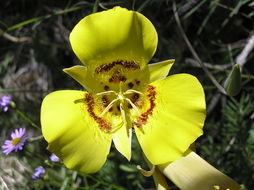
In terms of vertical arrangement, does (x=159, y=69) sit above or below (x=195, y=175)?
above

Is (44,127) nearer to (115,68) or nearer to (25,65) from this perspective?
(115,68)

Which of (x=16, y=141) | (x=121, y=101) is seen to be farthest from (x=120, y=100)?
(x=16, y=141)

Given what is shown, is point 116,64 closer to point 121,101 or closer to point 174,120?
point 121,101

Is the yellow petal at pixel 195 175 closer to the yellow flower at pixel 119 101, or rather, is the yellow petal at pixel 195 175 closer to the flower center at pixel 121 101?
the yellow flower at pixel 119 101

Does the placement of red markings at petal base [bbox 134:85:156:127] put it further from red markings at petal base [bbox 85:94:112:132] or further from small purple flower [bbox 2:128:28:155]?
small purple flower [bbox 2:128:28:155]

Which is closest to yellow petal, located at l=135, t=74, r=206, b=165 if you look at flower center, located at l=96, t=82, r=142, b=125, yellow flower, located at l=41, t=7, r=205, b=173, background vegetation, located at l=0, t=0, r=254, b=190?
yellow flower, located at l=41, t=7, r=205, b=173

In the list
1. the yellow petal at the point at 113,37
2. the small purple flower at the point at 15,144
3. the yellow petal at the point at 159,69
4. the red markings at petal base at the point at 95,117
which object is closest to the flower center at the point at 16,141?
the small purple flower at the point at 15,144

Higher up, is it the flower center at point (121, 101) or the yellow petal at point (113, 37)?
the yellow petal at point (113, 37)

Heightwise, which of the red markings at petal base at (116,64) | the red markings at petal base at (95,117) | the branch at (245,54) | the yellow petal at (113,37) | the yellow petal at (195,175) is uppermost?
the yellow petal at (113,37)
